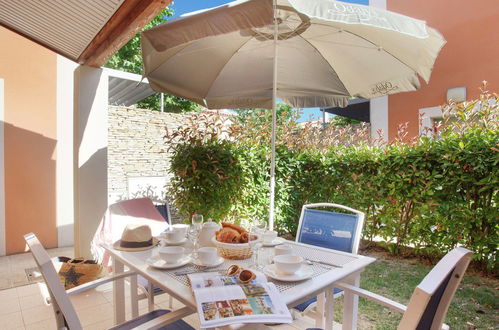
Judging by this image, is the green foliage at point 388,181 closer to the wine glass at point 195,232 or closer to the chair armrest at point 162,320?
the wine glass at point 195,232

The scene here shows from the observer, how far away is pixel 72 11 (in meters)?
2.68

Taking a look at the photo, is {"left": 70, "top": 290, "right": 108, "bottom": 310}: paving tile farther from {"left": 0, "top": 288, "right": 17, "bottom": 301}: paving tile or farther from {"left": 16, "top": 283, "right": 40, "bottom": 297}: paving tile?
{"left": 0, "top": 288, "right": 17, "bottom": 301}: paving tile

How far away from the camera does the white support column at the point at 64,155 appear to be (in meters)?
4.74

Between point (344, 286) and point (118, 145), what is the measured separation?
5098 mm

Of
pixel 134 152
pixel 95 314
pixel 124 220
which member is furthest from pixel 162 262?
pixel 134 152

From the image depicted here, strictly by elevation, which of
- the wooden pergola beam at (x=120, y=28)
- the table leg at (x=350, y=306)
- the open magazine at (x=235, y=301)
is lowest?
the table leg at (x=350, y=306)

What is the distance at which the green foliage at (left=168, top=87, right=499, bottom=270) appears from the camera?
3.21m

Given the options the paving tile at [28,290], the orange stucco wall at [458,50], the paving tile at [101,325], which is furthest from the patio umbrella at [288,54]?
the orange stucco wall at [458,50]

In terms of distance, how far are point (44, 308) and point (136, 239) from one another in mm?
1811

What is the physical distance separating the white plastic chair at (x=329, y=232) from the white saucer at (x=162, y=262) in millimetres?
839

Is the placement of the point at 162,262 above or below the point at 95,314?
above

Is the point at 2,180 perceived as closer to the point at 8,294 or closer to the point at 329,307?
the point at 8,294

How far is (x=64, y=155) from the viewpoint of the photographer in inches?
188

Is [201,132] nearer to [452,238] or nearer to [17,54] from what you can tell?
[17,54]
